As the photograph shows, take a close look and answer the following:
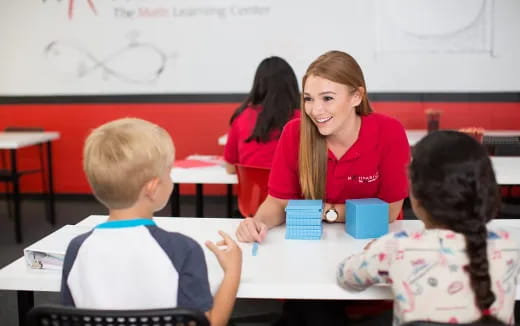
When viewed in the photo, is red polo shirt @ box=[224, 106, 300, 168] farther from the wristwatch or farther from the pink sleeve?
the pink sleeve

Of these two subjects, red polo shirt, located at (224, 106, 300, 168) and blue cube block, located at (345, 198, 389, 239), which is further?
red polo shirt, located at (224, 106, 300, 168)

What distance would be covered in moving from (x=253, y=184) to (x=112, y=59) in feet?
10.5

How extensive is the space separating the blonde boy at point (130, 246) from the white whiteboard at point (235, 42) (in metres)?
4.16

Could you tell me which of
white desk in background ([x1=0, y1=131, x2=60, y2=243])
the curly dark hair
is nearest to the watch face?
the curly dark hair

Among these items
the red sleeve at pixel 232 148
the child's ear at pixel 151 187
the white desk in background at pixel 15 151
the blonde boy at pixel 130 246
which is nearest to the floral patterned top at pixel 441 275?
the blonde boy at pixel 130 246

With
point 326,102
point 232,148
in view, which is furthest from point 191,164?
point 326,102

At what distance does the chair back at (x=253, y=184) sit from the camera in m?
2.80

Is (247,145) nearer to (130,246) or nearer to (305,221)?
(305,221)

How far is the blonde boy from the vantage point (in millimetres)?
1309

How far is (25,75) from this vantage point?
18.6 ft

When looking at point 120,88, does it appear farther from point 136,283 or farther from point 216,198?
point 136,283

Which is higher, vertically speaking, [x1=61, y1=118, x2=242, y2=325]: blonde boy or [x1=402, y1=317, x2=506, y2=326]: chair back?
[x1=61, y1=118, x2=242, y2=325]: blonde boy

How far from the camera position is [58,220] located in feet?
17.2

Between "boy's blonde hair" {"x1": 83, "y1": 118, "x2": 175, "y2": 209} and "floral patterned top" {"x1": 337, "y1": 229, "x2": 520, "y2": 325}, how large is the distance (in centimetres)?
58
